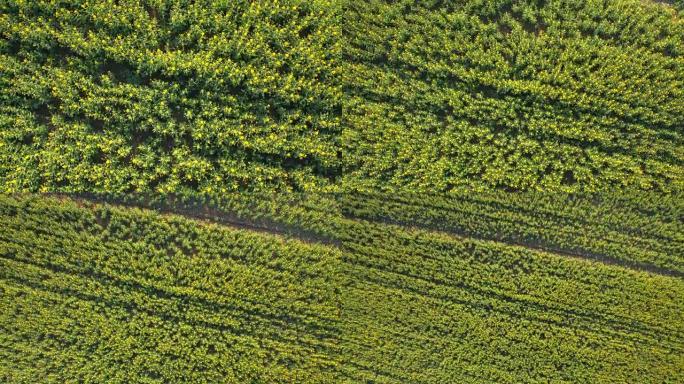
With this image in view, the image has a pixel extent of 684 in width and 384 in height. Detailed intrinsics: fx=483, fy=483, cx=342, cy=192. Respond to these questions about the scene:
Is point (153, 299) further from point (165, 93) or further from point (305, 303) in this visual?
point (165, 93)

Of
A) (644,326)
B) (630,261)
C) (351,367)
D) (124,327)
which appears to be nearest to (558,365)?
(644,326)

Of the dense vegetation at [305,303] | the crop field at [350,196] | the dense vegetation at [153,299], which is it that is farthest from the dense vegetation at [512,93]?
the dense vegetation at [153,299]

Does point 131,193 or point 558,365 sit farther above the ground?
point 131,193

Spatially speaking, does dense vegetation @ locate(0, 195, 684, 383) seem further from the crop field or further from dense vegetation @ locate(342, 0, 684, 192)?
dense vegetation @ locate(342, 0, 684, 192)

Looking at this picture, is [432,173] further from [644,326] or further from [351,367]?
[644,326]

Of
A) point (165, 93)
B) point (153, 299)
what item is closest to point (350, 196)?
point (165, 93)

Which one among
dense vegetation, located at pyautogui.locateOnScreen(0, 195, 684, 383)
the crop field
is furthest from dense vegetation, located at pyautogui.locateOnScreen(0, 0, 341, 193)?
dense vegetation, located at pyautogui.locateOnScreen(0, 195, 684, 383)

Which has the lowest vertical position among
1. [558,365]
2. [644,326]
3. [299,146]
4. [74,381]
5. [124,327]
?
[74,381]
